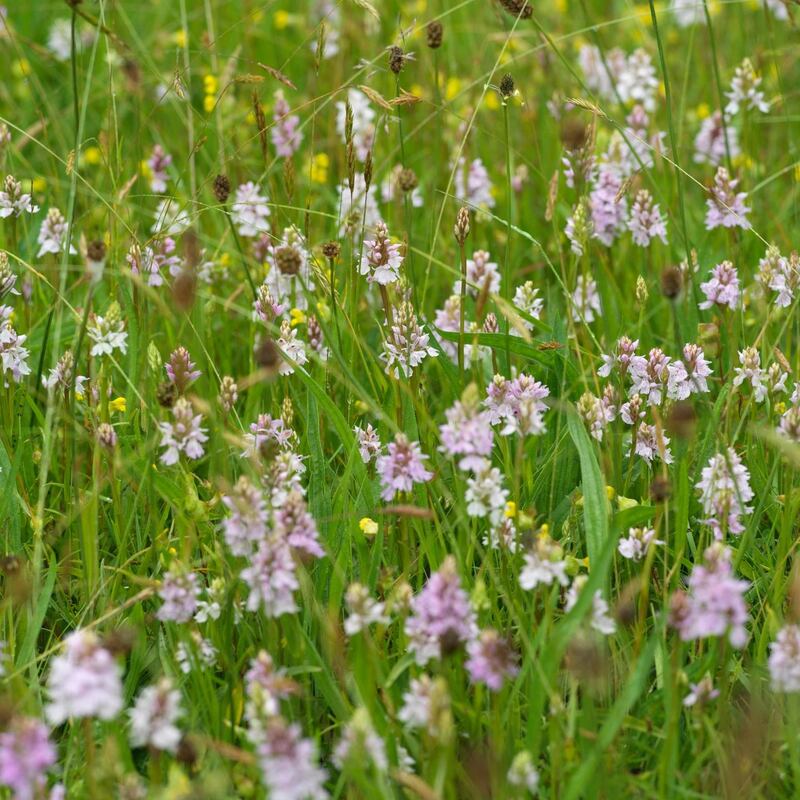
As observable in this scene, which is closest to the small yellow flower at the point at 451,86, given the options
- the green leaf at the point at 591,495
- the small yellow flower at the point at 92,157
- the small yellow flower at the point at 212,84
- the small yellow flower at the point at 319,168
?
the small yellow flower at the point at 319,168

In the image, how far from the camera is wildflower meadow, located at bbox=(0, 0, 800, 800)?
5.88 feet

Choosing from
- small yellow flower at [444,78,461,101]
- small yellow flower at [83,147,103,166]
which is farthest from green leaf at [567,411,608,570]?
small yellow flower at [83,147,103,166]

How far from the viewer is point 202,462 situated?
2887 mm

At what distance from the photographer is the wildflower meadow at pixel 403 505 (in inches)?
70.6

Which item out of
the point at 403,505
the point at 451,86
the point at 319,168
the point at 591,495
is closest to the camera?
the point at 403,505

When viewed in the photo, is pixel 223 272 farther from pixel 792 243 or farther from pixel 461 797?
pixel 461 797

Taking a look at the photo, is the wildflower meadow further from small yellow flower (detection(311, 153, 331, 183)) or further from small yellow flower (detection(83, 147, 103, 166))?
small yellow flower (detection(83, 147, 103, 166))

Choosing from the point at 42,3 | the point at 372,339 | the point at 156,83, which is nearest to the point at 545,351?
the point at 372,339

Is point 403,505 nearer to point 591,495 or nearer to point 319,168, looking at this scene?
point 591,495

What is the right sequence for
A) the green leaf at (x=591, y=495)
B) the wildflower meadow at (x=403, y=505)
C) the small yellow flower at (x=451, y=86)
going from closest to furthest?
the wildflower meadow at (x=403, y=505), the green leaf at (x=591, y=495), the small yellow flower at (x=451, y=86)

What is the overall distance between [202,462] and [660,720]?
1290 millimetres

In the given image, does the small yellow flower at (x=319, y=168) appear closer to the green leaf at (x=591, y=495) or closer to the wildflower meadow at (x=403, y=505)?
the wildflower meadow at (x=403, y=505)

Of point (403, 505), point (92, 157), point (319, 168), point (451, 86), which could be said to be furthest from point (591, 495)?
point (92, 157)

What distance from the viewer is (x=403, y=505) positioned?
218 centimetres
